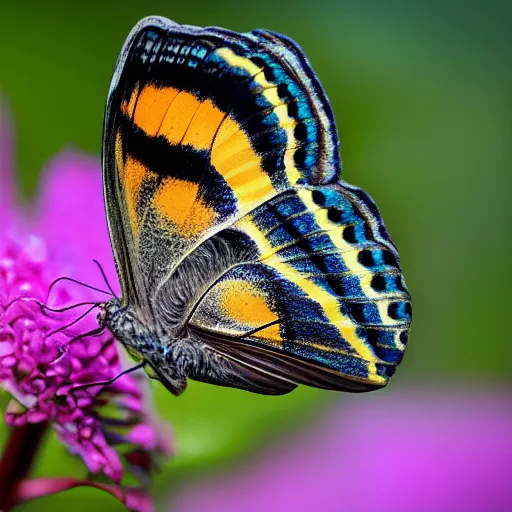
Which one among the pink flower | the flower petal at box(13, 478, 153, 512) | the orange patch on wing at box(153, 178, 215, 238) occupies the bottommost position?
the flower petal at box(13, 478, 153, 512)

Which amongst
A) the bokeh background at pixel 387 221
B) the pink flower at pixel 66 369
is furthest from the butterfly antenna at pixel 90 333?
the bokeh background at pixel 387 221

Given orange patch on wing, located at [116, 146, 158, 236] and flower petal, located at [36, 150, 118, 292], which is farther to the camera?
flower petal, located at [36, 150, 118, 292]

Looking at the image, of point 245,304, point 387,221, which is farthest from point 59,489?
point 387,221

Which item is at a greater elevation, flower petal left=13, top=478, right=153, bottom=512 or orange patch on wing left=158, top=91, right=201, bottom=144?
orange patch on wing left=158, top=91, right=201, bottom=144

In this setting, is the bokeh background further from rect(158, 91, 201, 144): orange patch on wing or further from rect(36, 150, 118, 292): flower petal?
rect(158, 91, 201, 144): orange patch on wing

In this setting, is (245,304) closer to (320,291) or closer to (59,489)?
(320,291)

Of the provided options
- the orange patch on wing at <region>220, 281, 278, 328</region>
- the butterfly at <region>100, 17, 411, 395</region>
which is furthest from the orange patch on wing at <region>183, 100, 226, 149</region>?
the orange patch on wing at <region>220, 281, 278, 328</region>
